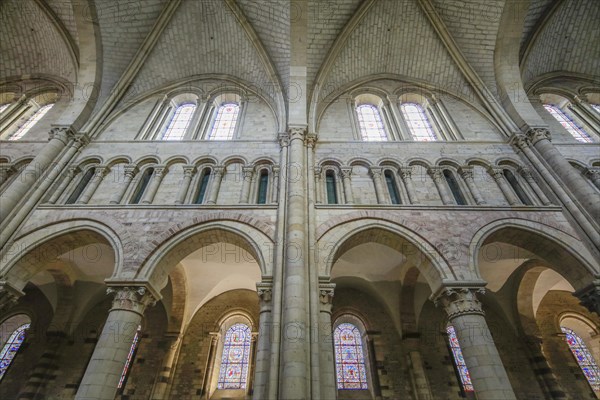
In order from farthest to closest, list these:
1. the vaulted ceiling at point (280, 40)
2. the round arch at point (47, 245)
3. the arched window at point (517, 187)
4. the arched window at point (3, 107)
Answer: the arched window at point (3, 107) < the vaulted ceiling at point (280, 40) < the arched window at point (517, 187) < the round arch at point (47, 245)

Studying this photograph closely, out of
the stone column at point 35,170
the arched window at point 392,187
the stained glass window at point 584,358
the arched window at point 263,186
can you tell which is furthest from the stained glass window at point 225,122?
the stained glass window at point 584,358

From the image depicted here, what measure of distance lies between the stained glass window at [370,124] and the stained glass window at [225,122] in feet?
16.3

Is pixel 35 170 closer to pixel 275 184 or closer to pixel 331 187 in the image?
pixel 275 184

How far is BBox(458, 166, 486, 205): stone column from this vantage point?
29.5 ft

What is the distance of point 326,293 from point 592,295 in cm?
622

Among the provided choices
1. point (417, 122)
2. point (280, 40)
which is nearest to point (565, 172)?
point (417, 122)

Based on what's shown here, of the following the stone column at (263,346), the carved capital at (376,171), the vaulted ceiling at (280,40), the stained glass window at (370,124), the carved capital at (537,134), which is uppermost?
the vaulted ceiling at (280,40)

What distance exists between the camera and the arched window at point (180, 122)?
12.0 metres

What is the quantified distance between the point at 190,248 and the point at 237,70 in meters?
8.86

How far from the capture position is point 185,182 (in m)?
9.46

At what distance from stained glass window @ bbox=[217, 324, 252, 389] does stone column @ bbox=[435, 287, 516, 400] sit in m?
6.85

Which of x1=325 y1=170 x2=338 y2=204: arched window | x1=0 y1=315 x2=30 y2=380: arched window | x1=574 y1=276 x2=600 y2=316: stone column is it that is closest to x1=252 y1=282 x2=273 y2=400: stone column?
x1=325 y1=170 x2=338 y2=204: arched window

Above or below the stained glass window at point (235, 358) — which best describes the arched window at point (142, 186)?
above

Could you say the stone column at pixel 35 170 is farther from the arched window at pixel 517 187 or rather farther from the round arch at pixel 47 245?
the arched window at pixel 517 187
